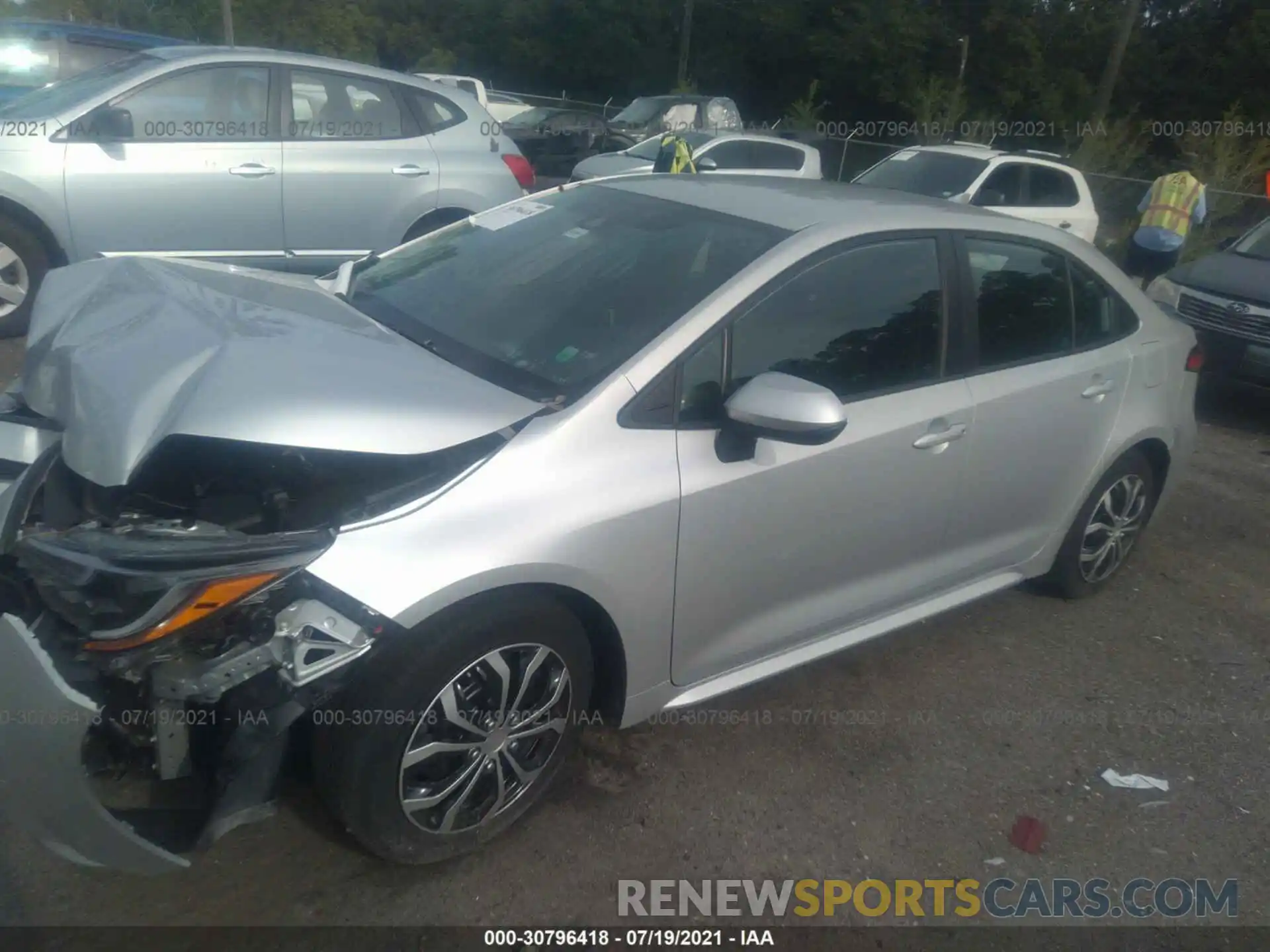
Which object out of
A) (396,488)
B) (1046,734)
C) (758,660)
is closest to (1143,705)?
(1046,734)

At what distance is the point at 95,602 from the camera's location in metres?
2.21

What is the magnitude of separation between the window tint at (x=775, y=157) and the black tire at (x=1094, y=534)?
952cm

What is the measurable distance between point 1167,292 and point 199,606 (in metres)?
7.84

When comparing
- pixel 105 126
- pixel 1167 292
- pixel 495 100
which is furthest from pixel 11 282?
pixel 495 100

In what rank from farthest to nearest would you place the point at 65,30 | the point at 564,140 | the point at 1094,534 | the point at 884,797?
the point at 564,140
the point at 65,30
the point at 1094,534
the point at 884,797

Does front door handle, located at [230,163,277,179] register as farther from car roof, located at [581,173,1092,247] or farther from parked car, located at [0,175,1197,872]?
car roof, located at [581,173,1092,247]

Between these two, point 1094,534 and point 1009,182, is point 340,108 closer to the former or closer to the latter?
point 1094,534

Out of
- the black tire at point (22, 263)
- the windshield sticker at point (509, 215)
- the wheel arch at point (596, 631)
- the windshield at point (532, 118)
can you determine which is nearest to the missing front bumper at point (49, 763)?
the wheel arch at point (596, 631)

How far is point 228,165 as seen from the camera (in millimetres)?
6305

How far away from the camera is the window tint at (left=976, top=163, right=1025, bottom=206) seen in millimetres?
11141

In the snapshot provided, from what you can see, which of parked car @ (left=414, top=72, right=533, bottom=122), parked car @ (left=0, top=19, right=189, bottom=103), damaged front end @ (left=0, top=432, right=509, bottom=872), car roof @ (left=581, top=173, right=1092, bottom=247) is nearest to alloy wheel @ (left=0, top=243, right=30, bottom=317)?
parked car @ (left=0, top=19, right=189, bottom=103)

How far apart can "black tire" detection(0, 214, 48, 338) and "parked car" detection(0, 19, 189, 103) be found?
329cm

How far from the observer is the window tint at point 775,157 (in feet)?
43.1

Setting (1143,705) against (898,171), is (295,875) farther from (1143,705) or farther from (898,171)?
(898,171)
